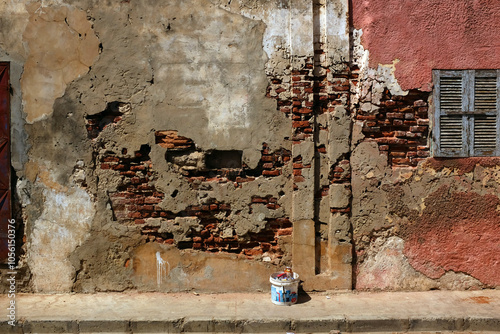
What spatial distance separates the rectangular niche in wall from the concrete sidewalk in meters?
1.47

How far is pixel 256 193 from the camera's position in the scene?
201 inches

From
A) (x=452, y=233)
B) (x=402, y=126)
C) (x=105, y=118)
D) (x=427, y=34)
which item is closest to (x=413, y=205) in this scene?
(x=452, y=233)

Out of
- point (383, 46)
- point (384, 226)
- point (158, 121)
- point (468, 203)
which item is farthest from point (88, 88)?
point (468, 203)

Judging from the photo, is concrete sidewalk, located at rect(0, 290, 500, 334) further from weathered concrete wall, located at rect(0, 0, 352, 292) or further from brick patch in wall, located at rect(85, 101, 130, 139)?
brick patch in wall, located at rect(85, 101, 130, 139)

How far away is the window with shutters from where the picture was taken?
16.7 ft

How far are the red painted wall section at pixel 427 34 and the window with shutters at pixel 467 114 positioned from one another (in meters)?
0.14

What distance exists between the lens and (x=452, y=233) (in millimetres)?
5125

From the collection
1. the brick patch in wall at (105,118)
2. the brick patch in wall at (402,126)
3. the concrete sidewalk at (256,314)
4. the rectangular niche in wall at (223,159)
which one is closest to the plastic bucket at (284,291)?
the concrete sidewalk at (256,314)

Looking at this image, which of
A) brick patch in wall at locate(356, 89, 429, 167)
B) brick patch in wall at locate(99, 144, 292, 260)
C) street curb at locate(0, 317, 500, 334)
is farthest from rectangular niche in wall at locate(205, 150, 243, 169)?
street curb at locate(0, 317, 500, 334)

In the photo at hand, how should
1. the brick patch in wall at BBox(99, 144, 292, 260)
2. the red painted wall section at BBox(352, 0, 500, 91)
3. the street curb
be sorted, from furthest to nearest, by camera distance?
the brick patch in wall at BBox(99, 144, 292, 260) < the red painted wall section at BBox(352, 0, 500, 91) < the street curb

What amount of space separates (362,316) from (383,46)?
2901 millimetres

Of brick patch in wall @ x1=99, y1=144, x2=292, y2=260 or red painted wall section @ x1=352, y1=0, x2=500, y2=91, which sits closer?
red painted wall section @ x1=352, y1=0, x2=500, y2=91

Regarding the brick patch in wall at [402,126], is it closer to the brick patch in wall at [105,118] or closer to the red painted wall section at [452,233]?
the red painted wall section at [452,233]

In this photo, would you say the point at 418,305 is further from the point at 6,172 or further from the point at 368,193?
the point at 6,172
